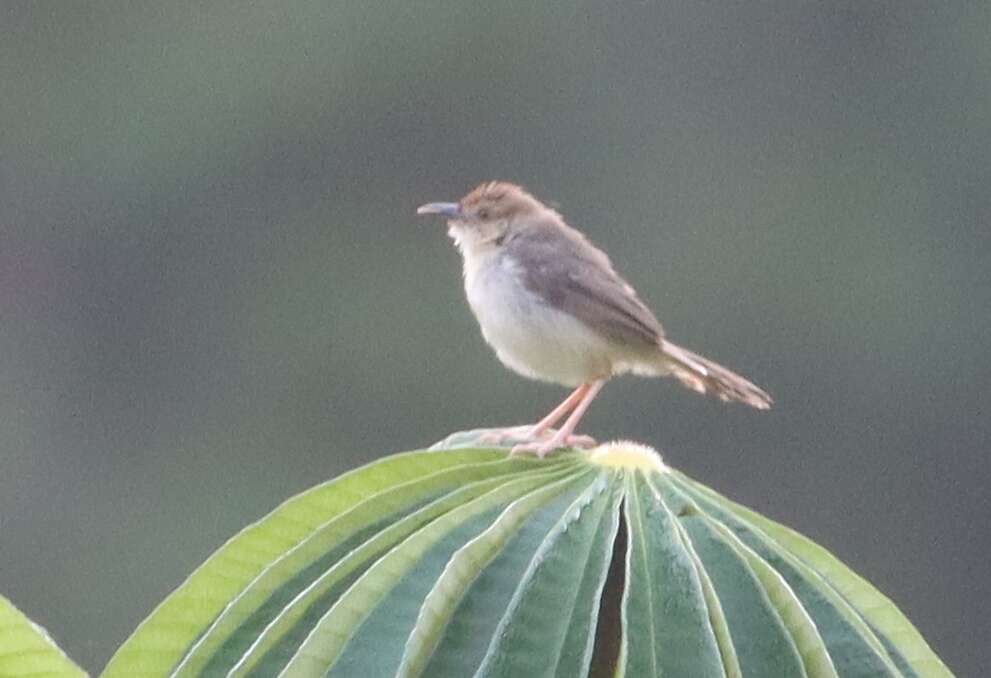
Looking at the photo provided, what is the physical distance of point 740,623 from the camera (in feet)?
7.46

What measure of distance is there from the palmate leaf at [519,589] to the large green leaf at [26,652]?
0.14m

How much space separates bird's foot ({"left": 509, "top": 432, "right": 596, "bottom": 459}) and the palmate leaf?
2 centimetres

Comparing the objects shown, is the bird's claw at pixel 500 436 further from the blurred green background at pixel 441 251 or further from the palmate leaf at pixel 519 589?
Result: the blurred green background at pixel 441 251

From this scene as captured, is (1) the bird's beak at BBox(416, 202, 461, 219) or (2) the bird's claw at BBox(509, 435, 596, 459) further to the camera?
(1) the bird's beak at BBox(416, 202, 461, 219)

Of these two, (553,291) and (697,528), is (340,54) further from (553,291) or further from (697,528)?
(697,528)

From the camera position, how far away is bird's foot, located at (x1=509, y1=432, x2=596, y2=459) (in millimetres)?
2584

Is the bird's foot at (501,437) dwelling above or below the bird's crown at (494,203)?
below

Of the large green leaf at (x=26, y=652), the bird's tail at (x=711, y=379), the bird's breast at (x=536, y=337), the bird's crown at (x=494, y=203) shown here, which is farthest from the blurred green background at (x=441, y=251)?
the large green leaf at (x=26, y=652)

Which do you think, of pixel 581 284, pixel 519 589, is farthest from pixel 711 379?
pixel 519 589

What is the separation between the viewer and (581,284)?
5.80 meters

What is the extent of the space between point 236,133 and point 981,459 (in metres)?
7.86

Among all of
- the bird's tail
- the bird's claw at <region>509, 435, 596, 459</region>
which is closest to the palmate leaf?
the bird's claw at <region>509, 435, 596, 459</region>

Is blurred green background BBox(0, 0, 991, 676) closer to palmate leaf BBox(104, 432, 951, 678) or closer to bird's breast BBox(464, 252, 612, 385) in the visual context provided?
bird's breast BBox(464, 252, 612, 385)

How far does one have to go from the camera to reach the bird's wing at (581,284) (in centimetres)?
548
